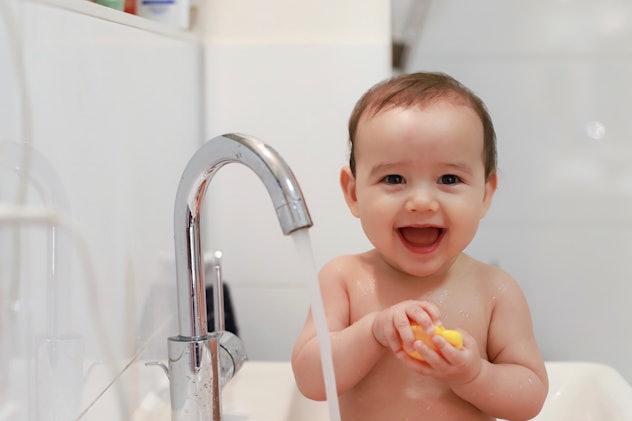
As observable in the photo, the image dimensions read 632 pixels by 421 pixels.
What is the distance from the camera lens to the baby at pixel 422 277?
0.84 meters

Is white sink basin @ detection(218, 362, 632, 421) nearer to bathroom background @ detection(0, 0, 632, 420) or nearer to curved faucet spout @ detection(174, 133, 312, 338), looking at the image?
bathroom background @ detection(0, 0, 632, 420)

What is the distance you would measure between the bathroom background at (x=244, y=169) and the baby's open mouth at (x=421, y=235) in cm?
26

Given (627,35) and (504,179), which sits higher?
(627,35)

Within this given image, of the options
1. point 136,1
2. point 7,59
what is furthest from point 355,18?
point 7,59

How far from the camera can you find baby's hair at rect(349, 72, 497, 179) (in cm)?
86

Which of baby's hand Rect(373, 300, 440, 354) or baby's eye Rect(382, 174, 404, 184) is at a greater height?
baby's eye Rect(382, 174, 404, 184)

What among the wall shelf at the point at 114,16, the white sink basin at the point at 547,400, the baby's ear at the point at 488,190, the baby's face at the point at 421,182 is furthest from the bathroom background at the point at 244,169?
the baby's ear at the point at 488,190

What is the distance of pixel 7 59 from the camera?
582 mm

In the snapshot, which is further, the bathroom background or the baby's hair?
the baby's hair

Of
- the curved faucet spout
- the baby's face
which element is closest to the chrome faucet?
the curved faucet spout

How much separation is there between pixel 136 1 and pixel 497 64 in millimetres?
754

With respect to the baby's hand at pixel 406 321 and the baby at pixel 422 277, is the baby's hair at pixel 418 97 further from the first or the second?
the baby's hand at pixel 406 321

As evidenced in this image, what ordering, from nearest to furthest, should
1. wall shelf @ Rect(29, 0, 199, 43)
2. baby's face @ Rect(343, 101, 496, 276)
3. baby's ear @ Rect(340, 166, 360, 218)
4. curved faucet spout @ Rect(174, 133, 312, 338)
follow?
1. curved faucet spout @ Rect(174, 133, 312, 338)
2. wall shelf @ Rect(29, 0, 199, 43)
3. baby's face @ Rect(343, 101, 496, 276)
4. baby's ear @ Rect(340, 166, 360, 218)

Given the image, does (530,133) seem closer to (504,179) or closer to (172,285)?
(504,179)
